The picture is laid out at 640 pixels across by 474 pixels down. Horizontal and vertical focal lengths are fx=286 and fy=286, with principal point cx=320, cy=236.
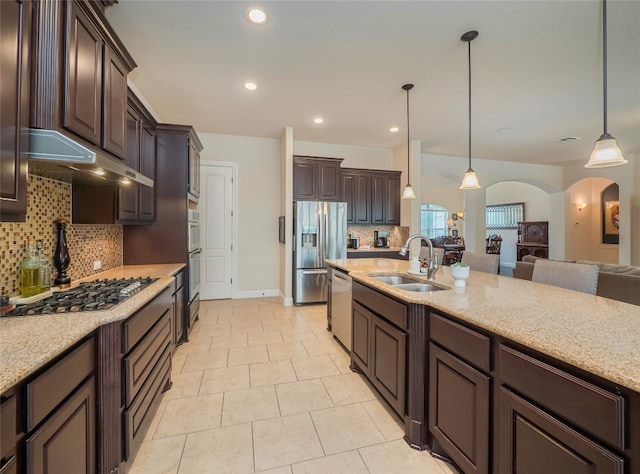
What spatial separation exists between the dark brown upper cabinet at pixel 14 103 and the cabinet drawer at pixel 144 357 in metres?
0.86

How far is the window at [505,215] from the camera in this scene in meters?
10.6

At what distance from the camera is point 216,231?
16.8 feet

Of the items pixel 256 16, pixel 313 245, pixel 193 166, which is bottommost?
pixel 313 245

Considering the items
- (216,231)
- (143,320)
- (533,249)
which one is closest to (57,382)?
(143,320)

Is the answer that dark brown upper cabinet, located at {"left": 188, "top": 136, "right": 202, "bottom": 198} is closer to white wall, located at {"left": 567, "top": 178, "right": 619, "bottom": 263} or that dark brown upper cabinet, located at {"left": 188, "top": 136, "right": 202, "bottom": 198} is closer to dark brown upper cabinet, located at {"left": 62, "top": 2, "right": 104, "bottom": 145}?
dark brown upper cabinet, located at {"left": 62, "top": 2, "right": 104, "bottom": 145}

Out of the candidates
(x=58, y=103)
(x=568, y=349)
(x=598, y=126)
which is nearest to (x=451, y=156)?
(x=598, y=126)

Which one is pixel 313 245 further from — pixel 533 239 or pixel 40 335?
pixel 533 239

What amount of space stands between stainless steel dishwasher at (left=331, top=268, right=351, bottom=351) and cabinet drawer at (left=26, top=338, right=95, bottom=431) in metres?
2.06

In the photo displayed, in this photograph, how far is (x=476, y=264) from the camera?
2.86 meters

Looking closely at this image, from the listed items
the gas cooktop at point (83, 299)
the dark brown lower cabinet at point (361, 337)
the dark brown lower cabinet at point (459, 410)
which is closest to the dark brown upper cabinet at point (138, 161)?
the gas cooktop at point (83, 299)

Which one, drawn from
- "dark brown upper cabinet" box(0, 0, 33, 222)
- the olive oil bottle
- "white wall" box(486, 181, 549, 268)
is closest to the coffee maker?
the olive oil bottle

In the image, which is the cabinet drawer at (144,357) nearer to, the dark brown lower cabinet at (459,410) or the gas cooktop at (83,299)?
the gas cooktop at (83,299)

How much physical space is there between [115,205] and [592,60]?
15.5 ft

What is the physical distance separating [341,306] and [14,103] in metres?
2.74
